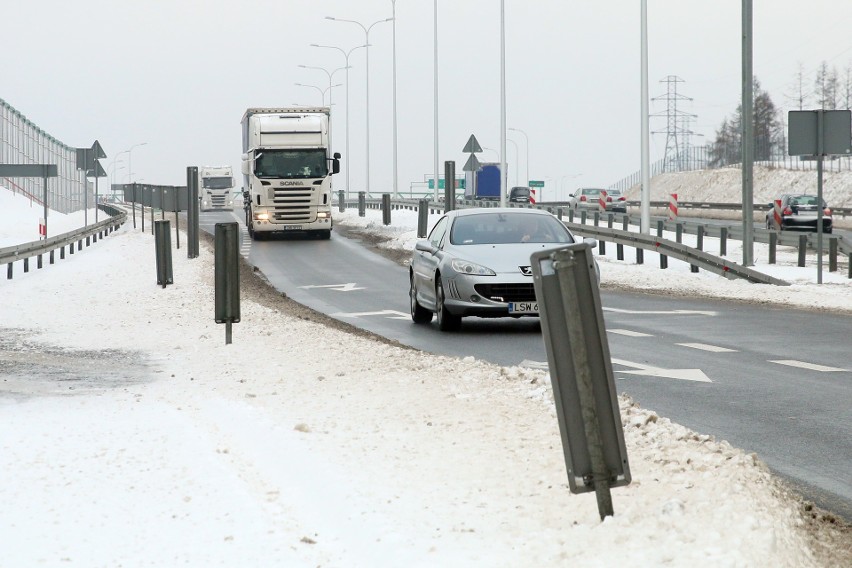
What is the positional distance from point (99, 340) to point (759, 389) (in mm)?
7575

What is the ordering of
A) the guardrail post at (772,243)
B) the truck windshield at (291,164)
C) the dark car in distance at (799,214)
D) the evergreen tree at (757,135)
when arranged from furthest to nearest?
the evergreen tree at (757,135) → the dark car in distance at (799,214) → the truck windshield at (291,164) → the guardrail post at (772,243)

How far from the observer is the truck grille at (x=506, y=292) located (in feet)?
56.6

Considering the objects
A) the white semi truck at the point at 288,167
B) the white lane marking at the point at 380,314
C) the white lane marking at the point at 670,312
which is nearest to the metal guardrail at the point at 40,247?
the white semi truck at the point at 288,167

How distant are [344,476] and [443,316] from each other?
1058 centimetres

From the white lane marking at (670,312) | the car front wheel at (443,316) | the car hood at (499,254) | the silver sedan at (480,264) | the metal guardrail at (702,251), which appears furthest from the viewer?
the metal guardrail at (702,251)

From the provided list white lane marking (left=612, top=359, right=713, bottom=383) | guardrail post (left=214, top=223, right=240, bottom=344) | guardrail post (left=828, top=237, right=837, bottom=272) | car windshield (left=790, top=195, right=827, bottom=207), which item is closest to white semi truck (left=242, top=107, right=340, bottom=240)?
car windshield (left=790, top=195, right=827, bottom=207)

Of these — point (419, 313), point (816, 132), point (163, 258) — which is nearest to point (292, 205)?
point (163, 258)

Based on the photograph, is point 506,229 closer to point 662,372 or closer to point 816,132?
point 662,372

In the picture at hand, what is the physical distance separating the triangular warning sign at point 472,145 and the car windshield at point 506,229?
21504 millimetres

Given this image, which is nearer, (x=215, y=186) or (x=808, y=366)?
(x=808, y=366)

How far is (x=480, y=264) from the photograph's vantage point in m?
17.4

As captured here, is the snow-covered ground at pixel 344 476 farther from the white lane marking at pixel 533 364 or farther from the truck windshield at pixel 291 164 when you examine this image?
the truck windshield at pixel 291 164

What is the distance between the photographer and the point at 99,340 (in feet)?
52.4

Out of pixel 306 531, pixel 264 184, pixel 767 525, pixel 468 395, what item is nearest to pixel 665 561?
pixel 767 525
